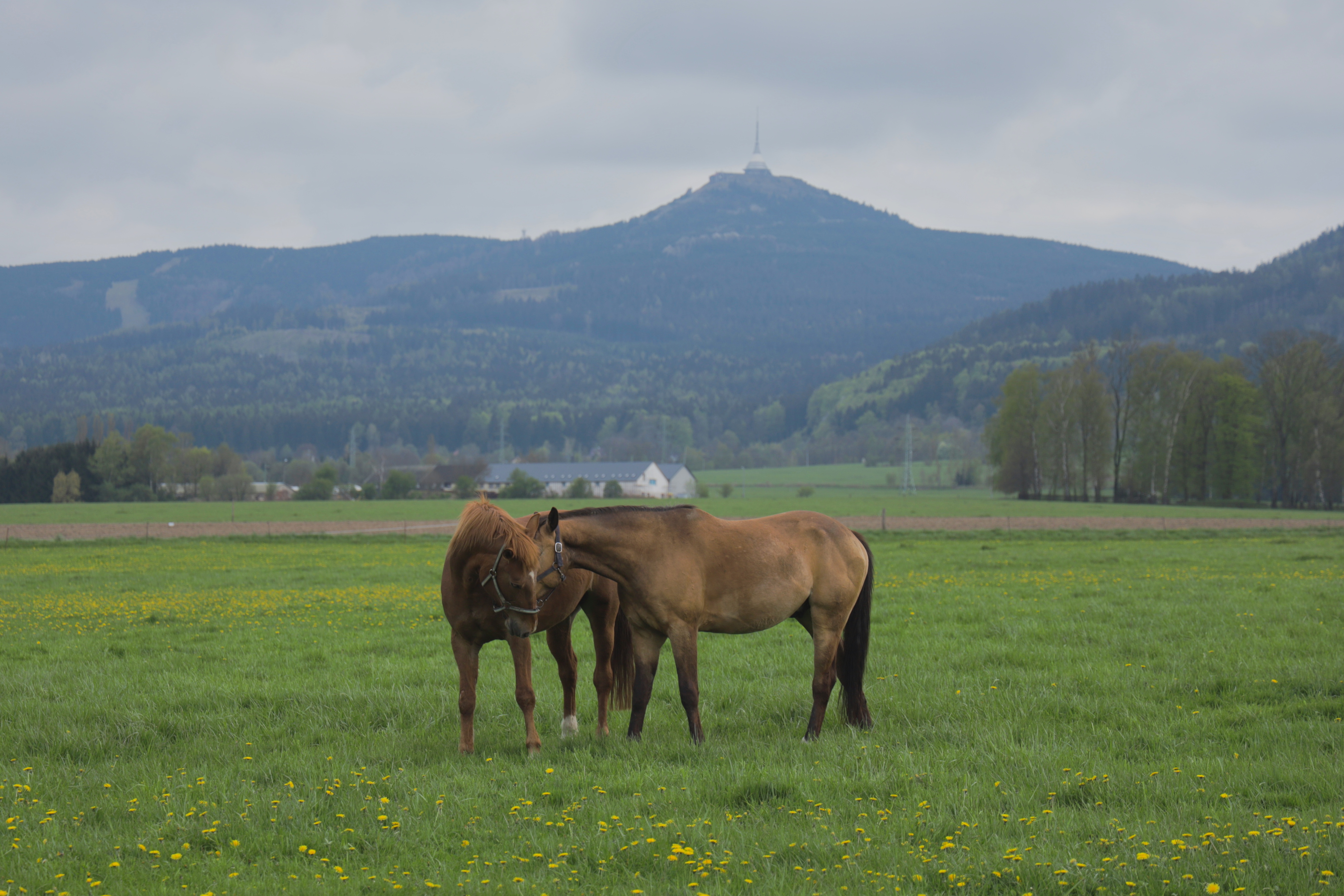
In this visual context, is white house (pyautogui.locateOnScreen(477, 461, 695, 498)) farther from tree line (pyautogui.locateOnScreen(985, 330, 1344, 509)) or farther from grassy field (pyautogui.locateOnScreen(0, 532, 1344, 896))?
grassy field (pyautogui.locateOnScreen(0, 532, 1344, 896))

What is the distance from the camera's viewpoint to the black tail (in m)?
9.33

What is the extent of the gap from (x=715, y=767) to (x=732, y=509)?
233 ft

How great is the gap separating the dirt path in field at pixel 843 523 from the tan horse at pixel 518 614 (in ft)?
118

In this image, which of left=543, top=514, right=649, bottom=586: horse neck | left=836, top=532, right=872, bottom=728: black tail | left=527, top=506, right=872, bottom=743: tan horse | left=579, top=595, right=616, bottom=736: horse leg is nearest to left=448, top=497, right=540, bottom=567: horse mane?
left=527, top=506, right=872, bottom=743: tan horse

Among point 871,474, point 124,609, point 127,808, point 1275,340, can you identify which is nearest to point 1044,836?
point 127,808

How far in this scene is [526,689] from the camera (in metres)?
8.41

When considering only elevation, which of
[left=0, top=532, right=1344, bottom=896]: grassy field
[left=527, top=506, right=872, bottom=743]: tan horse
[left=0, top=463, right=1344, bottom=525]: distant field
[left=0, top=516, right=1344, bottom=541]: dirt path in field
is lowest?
[left=0, top=463, right=1344, bottom=525]: distant field

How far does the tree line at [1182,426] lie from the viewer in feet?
240

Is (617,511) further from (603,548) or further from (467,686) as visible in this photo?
(467,686)

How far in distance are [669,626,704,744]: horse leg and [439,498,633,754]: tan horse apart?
35.3 inches

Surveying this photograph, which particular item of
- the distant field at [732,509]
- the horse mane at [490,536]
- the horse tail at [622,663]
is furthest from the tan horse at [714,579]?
the distant field at [732,509]

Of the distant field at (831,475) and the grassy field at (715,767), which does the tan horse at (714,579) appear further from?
the distant field at (831,475)

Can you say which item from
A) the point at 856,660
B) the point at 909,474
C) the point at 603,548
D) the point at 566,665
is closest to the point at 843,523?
the point at 856,660

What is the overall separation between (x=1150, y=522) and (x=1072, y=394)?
38674mm
